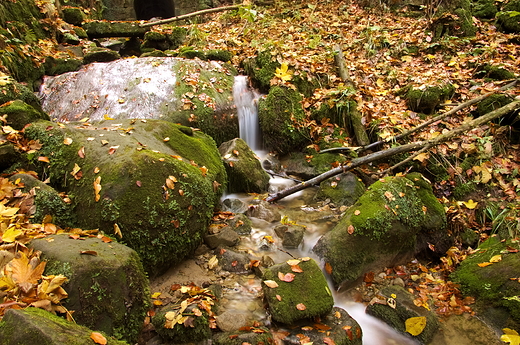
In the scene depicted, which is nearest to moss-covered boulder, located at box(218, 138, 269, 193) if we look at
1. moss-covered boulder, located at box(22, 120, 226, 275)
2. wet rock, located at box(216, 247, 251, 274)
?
moss-covered boulder, located at box(22, 120, 226, 275)

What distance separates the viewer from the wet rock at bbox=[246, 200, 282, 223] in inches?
211

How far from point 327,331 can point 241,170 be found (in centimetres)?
351

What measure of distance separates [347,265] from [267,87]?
202 inches

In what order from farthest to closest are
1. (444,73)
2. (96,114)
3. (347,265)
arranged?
(444,73), (96,114), (347,265)

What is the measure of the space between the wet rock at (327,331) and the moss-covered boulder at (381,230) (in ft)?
2.77

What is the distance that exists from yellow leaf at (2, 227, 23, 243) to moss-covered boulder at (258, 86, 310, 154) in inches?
208

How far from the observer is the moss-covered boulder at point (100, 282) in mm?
2490

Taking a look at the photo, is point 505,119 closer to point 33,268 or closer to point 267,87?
point 267,87

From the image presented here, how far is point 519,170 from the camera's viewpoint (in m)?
5.45

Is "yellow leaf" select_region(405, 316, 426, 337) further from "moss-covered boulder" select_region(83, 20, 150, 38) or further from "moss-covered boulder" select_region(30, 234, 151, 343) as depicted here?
"moss-covered boulder" select_region(83, 20, 150, 38)

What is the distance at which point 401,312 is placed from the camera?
11.9 feet

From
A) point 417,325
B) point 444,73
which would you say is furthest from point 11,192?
point 444,73

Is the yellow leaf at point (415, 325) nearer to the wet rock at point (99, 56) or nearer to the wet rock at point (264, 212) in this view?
the wet rock at point (264, 212)

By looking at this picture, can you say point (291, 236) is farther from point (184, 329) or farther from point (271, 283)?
point (184, 329)
